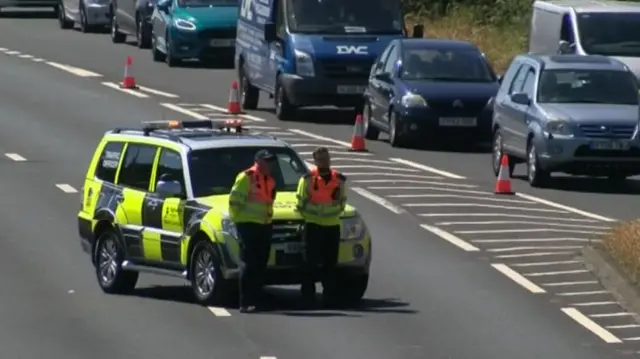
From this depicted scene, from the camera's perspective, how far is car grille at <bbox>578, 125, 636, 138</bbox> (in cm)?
2750

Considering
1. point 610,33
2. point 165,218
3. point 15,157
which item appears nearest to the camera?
point 165,218

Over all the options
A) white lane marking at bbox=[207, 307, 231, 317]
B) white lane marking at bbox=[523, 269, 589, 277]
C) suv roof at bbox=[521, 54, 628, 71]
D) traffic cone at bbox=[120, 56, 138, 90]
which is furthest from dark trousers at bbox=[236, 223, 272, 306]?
traffic cone at bbox=[120, 56, 138, 90]

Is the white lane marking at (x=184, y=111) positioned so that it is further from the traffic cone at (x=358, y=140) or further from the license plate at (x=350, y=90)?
the traffic cone at (x=358, y=140)

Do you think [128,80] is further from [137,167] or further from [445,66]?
[137,167]

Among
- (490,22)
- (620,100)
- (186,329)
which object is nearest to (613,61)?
(620,100)

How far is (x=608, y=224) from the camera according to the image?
24.2m

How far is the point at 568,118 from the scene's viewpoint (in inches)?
1085

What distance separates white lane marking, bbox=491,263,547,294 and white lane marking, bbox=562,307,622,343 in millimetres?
1025

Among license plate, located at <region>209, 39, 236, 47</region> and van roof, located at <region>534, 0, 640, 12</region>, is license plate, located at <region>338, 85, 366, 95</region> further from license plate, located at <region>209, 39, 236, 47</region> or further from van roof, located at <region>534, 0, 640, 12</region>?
license plate, located at <region>209, 39, 236, 47</region>

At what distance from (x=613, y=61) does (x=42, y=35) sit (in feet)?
89.4

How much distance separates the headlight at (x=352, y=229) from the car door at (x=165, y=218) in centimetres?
143

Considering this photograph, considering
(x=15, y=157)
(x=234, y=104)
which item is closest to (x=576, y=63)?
(x=15, y=157)

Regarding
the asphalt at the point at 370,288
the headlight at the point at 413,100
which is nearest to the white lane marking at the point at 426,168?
the asphalt at the point at 370,288

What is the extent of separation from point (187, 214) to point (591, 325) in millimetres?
3638
